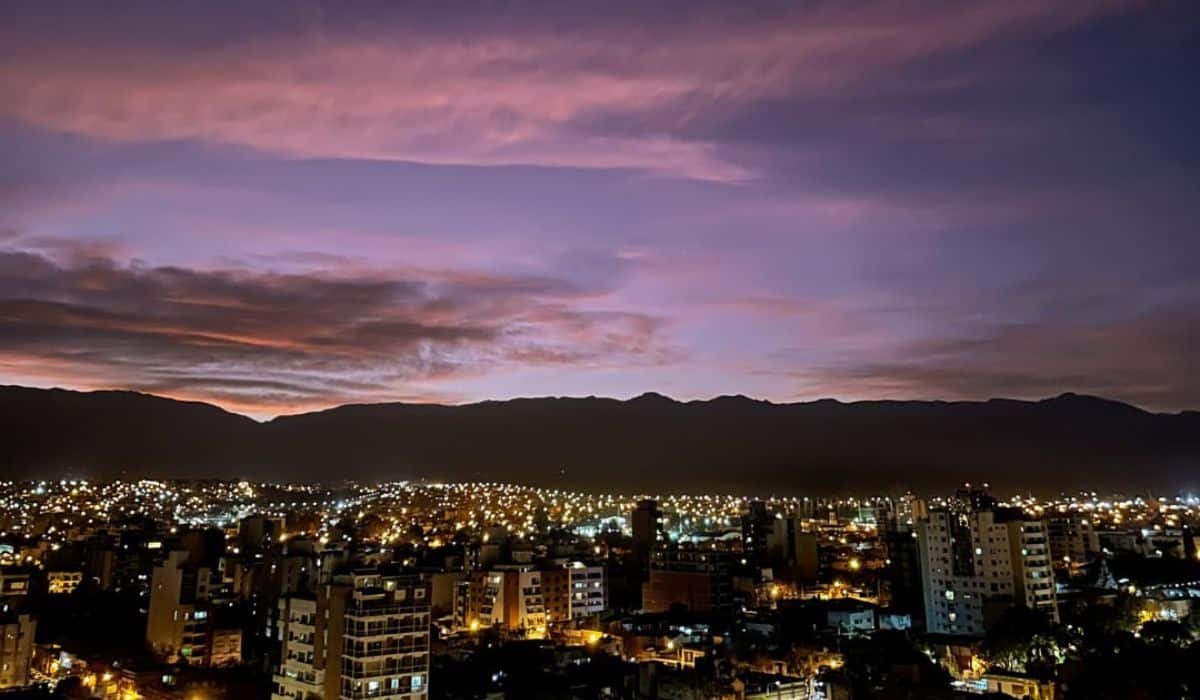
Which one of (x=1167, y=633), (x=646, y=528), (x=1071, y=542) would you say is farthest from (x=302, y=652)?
(x=1071, y=542)

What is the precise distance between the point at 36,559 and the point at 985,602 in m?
59.4

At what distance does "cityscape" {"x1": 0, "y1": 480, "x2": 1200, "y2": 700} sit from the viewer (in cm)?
2256

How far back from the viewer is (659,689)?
25.8 m

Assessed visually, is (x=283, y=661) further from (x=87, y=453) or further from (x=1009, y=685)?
(x=87, y=453)

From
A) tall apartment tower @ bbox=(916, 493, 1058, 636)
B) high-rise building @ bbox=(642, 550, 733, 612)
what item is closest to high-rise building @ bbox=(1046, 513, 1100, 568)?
tall apartment tower @ bbox=(916, 493, 1058, 636)

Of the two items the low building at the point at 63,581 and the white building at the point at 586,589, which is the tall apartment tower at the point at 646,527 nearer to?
the white building at the point at 586,589

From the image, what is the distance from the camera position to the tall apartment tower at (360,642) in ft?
68.2

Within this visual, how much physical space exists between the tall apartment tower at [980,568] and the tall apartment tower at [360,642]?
23.7 metres

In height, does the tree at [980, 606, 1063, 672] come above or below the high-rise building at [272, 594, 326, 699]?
below

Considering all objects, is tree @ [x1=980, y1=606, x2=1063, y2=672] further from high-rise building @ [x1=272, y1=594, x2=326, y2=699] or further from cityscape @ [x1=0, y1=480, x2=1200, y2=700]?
high-rise building @ [x1=272, y1=594, x2=326, y2=699]

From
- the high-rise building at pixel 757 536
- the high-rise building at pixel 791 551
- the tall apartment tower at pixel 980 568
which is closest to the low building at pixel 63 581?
the high-rise building at pixel 757 536

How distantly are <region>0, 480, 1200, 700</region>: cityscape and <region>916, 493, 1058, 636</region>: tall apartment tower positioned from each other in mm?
86

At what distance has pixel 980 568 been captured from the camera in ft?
119

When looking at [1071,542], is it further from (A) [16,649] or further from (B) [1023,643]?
(A) [16,649]
